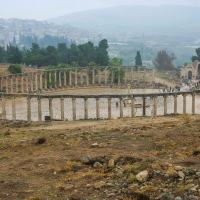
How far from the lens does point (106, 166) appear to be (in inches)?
1051

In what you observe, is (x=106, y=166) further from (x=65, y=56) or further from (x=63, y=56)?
(x=63, y=56)

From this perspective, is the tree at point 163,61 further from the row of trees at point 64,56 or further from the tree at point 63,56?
the tree at point 63,56

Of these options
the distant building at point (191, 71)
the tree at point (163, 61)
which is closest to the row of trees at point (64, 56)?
the distant building at point (191, 71)

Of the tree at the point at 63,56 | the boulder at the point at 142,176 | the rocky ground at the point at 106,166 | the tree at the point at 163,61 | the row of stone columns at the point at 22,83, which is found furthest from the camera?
the tree at the point at 163,61

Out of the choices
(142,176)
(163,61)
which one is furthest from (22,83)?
(163,61)

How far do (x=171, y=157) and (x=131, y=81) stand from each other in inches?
3353

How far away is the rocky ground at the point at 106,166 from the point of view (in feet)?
72.0

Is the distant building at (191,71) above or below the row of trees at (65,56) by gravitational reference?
below

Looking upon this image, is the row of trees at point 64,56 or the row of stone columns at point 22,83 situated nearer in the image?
the row of stone columns at point 22,83

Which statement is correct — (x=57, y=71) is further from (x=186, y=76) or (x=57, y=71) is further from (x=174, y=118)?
(x=174, y=118)

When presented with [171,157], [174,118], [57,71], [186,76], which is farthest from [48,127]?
[186,76]

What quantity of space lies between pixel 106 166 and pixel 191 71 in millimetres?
102118

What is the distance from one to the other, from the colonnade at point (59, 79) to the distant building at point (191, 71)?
1257cm

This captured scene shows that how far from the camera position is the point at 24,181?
25.5 m
